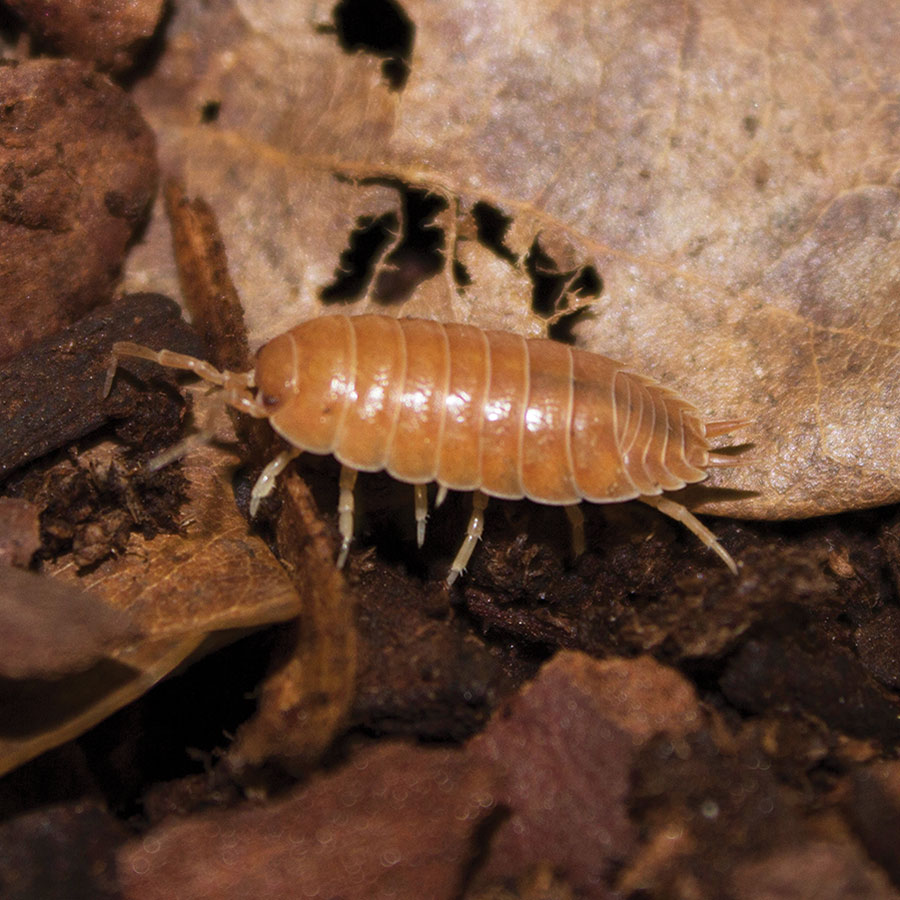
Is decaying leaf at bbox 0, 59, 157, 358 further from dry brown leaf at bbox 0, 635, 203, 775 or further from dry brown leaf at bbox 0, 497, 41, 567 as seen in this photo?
dry brown leaf at bbox 0, 635, 203, 775

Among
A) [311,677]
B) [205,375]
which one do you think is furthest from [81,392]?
[311,677]

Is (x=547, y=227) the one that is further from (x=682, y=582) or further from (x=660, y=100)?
(x=682, y=582)

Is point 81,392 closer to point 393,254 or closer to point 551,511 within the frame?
point 393,254

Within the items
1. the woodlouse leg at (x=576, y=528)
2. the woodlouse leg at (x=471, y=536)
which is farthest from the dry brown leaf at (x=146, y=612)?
the woodlouse leg at (x=576, y=528)

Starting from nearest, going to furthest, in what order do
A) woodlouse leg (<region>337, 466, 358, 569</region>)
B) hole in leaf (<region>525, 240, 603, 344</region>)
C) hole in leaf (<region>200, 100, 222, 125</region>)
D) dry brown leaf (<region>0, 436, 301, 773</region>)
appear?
dry brown leaf (<region>0, 436, 301, 773</region>) → woodlouse leg (<region>337, 466, 358, 569</region>) → hole in leaf (<region>525, 240, 603, 344</region>) → hole in leaf (<region>200, 100, 222, 125</region>)

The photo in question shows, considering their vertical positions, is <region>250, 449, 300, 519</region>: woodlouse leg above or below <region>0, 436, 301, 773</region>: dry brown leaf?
above

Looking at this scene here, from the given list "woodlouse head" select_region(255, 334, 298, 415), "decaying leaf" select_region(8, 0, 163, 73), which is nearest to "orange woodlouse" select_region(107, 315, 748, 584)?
"woodlouse head" select_region(255, 334, 298, 415)
